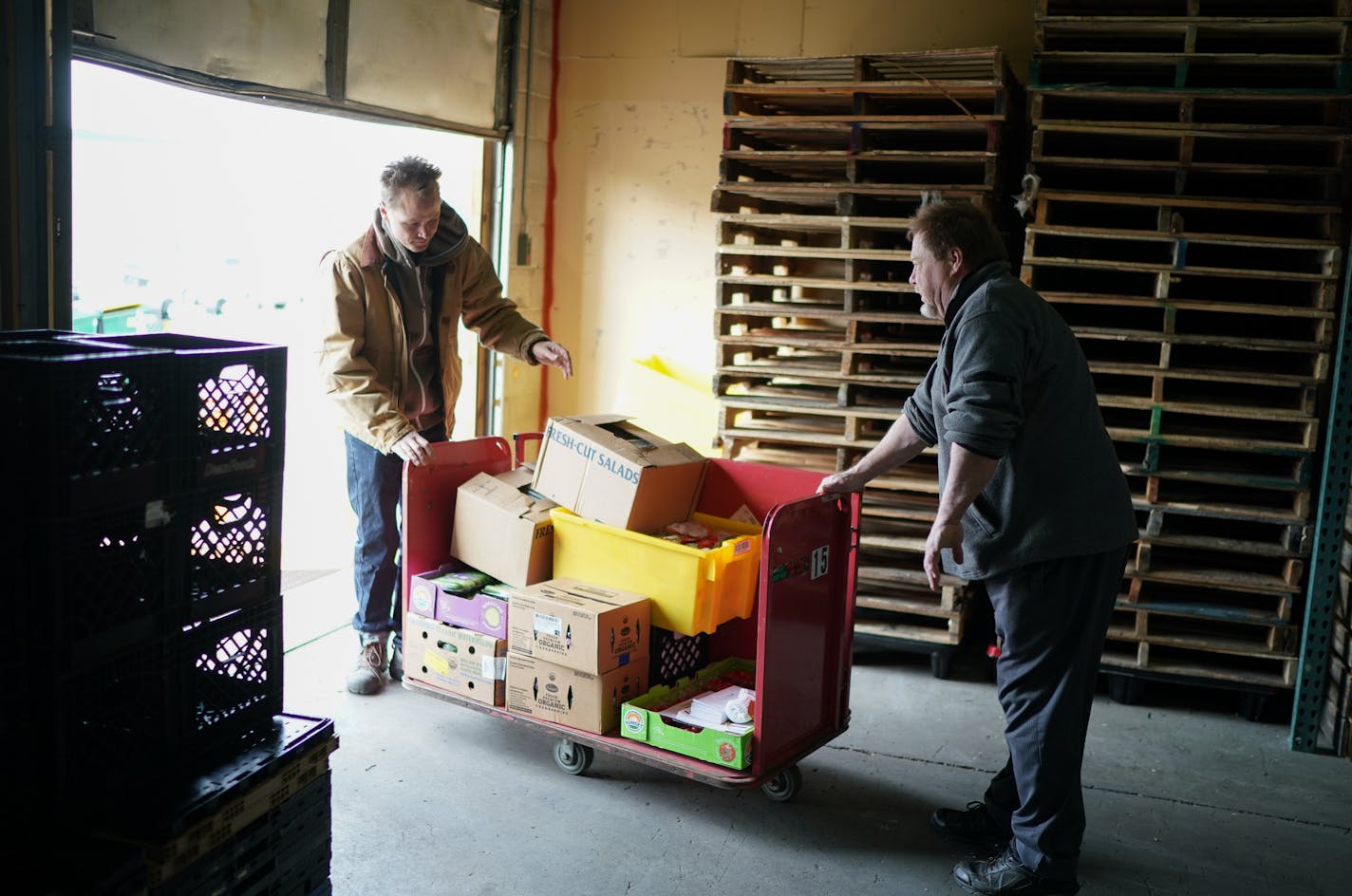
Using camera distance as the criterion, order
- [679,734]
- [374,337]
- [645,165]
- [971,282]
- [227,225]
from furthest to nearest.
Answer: [227,225]
[645,165]
[374,337]
[679,734]
[971,282]

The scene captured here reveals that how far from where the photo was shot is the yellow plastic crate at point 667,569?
3832 millimetres

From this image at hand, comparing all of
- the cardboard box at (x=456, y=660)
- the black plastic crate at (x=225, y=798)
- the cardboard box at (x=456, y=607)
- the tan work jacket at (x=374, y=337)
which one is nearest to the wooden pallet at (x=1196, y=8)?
the tan work jacket at (x=374, y=337)

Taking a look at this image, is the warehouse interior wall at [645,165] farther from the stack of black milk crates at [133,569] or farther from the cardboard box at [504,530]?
the stack of black milk crates at [133,569]

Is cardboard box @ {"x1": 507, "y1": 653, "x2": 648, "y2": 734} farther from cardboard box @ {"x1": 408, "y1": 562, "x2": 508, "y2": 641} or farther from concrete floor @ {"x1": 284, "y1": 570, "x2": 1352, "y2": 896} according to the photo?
concrete floor @ {"x1": 284, "y1": 570, "x2": 1352, "y2": 896}

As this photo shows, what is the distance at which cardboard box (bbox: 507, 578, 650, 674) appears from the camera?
376 cm

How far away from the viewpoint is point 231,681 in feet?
8.29

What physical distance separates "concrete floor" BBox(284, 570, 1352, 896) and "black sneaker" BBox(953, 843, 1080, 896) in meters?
0.07

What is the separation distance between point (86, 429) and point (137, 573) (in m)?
0.31

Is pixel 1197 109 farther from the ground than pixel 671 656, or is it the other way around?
pixel 1197 109

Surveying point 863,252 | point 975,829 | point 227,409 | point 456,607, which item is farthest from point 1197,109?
point 227,409

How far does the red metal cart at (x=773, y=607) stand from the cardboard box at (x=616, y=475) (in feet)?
0.84

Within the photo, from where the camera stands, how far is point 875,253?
16.8 ft

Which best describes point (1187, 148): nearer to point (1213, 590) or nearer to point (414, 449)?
point (1213, 590)

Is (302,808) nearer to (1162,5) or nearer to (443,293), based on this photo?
(443,293)
